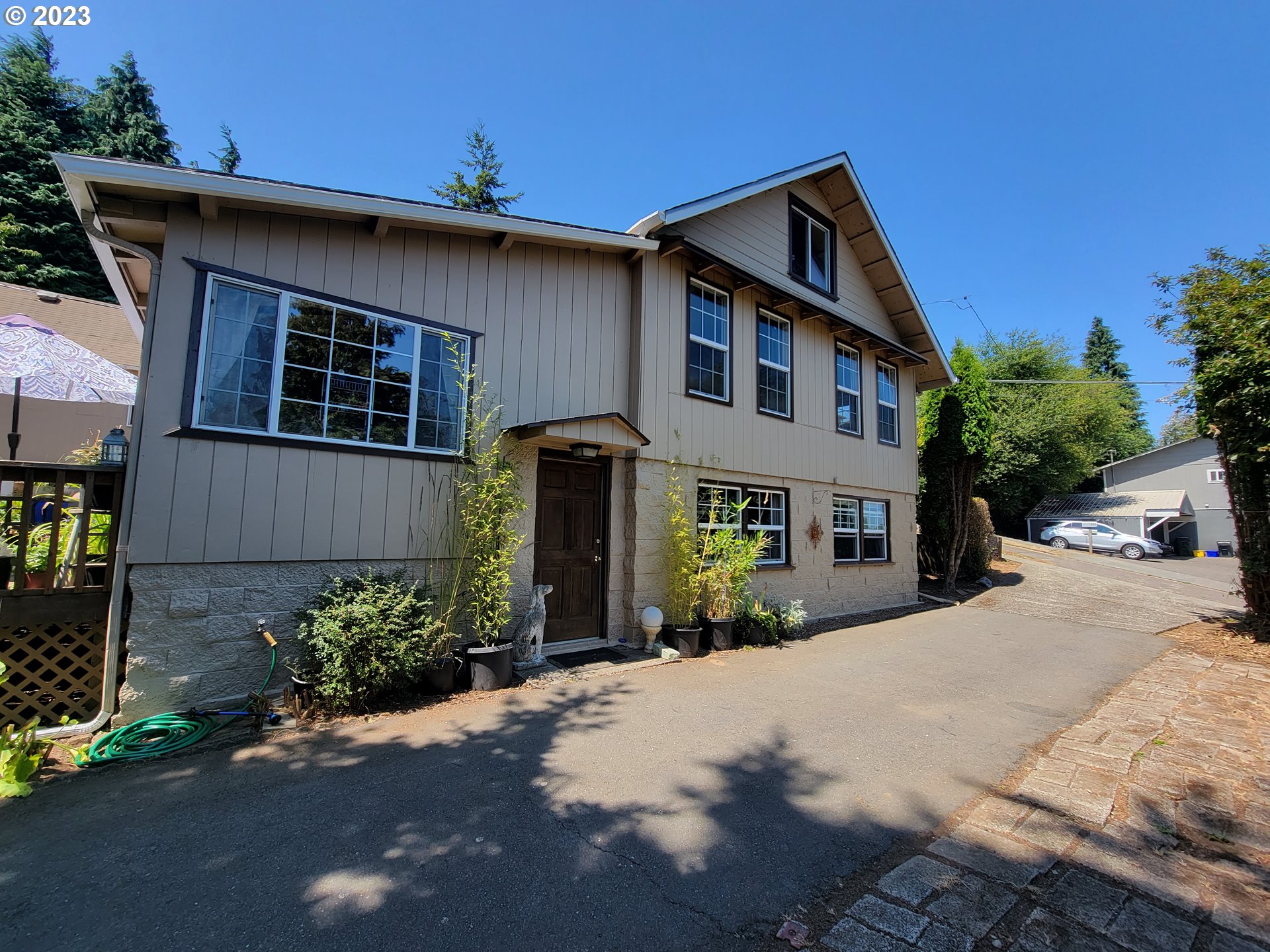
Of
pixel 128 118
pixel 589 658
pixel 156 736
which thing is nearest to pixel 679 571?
pixel 589 658

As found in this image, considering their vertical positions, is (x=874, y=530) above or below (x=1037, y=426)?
below

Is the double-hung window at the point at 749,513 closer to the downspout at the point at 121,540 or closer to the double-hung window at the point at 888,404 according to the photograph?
the double-hung window at the point at 888,404

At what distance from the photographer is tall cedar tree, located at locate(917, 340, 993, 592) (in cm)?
1249

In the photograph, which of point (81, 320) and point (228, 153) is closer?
point (81, 320)

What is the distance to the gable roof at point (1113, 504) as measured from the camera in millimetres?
29453

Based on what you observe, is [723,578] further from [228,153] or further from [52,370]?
[228,153]

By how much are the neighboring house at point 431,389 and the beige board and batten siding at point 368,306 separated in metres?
0.02

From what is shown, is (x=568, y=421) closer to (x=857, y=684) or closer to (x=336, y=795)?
(x=336, y=795)

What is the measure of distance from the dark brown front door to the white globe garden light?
2.02 feet

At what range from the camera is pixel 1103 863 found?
2.63 metres

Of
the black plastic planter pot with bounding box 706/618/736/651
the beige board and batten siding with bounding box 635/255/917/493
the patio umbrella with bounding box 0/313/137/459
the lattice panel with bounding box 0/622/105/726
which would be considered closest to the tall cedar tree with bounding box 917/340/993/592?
the beige board and batten siding with bounding box 635/255/917/493

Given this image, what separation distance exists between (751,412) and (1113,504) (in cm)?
3465

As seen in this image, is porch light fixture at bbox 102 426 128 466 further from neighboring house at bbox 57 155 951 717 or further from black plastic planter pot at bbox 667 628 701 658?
black plastic planter pot at bbox 667 628 701 658

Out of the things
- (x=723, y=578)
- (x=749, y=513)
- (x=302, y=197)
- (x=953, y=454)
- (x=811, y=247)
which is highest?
(x=811, y=247)
